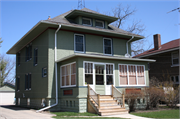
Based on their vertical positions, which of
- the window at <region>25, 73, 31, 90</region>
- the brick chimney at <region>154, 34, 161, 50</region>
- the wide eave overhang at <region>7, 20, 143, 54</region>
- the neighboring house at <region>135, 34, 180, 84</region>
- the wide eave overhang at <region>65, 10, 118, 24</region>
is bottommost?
the window at <region>25, 73, 31, 90</region>

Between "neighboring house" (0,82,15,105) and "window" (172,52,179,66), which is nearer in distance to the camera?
"window" (172,52,179,66)

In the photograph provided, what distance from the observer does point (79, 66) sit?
14352 mm

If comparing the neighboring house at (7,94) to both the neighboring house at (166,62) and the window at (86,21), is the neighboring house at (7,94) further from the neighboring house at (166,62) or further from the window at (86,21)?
the neighboring house at (166,62)

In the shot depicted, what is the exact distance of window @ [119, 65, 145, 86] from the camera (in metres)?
16.6

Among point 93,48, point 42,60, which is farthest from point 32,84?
point 93,48

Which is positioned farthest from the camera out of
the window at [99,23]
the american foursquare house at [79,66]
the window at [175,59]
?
the window at [175,59]

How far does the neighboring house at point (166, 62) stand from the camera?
23.2 m

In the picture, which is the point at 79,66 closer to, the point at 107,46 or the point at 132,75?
the point at 132,75

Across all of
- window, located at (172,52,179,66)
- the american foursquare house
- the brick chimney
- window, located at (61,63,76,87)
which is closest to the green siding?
the american foursquare house

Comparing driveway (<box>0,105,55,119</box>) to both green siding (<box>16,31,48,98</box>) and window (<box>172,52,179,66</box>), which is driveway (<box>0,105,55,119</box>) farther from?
window (<box>172,52,179,66</box>)

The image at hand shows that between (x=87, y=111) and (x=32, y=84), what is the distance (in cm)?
759

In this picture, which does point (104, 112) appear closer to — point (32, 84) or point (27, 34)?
point (32, 84)

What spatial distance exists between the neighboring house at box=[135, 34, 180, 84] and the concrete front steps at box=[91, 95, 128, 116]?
10.1 meters

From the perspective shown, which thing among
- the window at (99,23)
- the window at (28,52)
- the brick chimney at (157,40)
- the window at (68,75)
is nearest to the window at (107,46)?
the window at (99,23)
